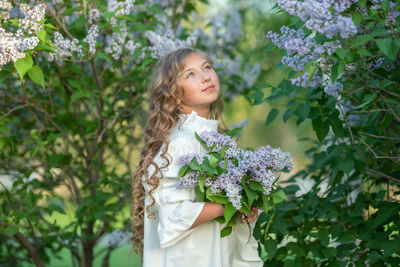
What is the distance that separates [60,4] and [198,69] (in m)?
1.57

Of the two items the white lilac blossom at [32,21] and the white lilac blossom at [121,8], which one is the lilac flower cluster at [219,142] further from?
the white lilac blossom at [121,8]

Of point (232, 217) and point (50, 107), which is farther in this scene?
point (50, 107)

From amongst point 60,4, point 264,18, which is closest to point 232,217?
point 60,4

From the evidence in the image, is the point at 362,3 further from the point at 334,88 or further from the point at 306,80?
the point at 334,88

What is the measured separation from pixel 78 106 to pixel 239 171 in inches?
100

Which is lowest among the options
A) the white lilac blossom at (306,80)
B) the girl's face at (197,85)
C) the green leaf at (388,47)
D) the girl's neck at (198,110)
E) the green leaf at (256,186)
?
the green leaf at (256,186)

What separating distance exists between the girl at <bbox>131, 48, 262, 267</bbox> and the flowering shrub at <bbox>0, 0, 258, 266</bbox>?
0.62 metres

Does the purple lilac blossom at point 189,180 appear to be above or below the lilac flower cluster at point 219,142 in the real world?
below

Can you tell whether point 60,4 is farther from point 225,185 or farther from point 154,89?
point 225,185

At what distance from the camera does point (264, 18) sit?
23.5 feet

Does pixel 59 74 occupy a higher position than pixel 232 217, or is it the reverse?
pixel 59 74

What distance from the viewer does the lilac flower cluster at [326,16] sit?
1754 mm

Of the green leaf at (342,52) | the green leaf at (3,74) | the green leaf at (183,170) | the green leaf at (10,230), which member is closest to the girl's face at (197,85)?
the green leaf at (183,170)

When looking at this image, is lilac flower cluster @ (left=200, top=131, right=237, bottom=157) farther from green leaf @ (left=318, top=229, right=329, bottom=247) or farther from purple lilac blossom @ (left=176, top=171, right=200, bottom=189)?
green leaf @ (left=318, top=229, right=329, bottom=247)
